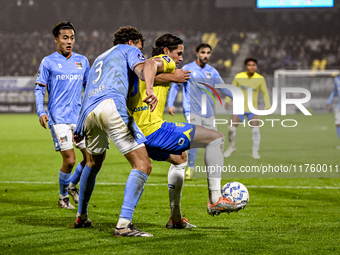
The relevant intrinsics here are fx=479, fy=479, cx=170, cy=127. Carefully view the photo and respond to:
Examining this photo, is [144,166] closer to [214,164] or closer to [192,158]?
[214,164]

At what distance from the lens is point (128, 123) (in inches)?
144

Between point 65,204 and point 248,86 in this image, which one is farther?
point 248,86

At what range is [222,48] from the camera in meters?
32.7

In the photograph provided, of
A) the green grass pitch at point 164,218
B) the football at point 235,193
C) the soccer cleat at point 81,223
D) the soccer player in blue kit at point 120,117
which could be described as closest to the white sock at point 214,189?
the football at point 235,193

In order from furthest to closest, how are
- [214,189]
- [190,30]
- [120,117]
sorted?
[190,30] → [214,189] → [120,117]

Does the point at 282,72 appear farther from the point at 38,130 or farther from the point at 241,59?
the point at 38,130

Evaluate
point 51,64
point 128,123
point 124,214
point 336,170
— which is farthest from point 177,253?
point 336,170

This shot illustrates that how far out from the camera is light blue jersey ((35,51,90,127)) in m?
5.44

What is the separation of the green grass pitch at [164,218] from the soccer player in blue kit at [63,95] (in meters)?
0.49

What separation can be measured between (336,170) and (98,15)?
27408 mm

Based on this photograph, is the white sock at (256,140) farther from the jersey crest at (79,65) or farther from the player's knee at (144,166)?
the player's knee at (144,166)

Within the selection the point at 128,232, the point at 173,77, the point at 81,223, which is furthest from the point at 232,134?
the point at 128,232

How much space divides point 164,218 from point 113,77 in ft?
5.35

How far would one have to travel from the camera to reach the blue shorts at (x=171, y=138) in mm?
3814
